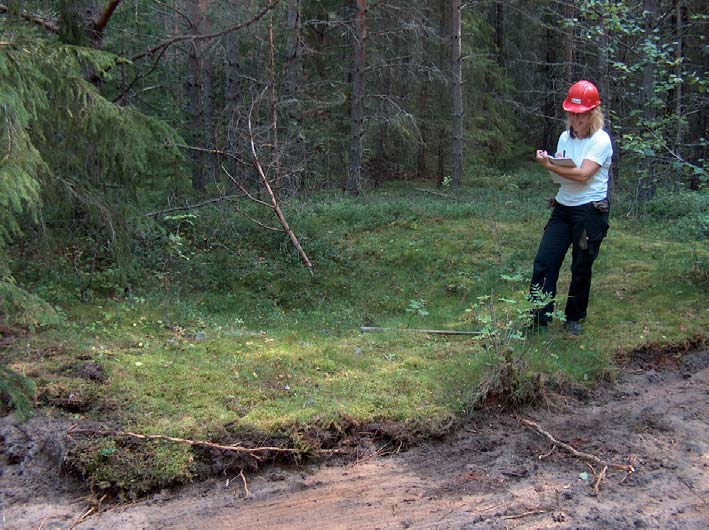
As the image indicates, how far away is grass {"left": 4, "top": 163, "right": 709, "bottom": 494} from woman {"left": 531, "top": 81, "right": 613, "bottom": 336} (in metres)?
0.51

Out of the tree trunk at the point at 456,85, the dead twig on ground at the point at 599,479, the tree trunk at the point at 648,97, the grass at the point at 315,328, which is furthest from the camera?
the tree trunk at the point at 456,85

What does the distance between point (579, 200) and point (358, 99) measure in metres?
12.4

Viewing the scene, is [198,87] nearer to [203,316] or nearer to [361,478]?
[203,316]

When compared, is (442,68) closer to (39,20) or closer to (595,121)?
(39,20)

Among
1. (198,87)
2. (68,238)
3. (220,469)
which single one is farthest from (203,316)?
(198,87)

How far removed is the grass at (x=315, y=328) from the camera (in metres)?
4.11

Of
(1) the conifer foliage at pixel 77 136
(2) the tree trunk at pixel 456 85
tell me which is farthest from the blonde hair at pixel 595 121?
(2) the tree trunk at pixel 456 85

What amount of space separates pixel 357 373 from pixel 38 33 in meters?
5.11

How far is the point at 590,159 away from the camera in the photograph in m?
5.20

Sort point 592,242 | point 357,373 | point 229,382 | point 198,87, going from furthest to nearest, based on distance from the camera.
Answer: point 198,87 < point 592,242 < point 357,373 < point 229,382

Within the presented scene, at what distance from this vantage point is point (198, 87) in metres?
15.1

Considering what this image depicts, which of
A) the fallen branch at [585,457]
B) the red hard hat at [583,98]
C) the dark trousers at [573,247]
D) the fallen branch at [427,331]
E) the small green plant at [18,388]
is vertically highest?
the red hard hat at [583,98]

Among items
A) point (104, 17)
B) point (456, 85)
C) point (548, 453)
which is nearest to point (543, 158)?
point (548, 453)

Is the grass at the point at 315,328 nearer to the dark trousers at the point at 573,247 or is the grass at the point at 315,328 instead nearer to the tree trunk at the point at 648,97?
the dark trousers at the point at 573,247
